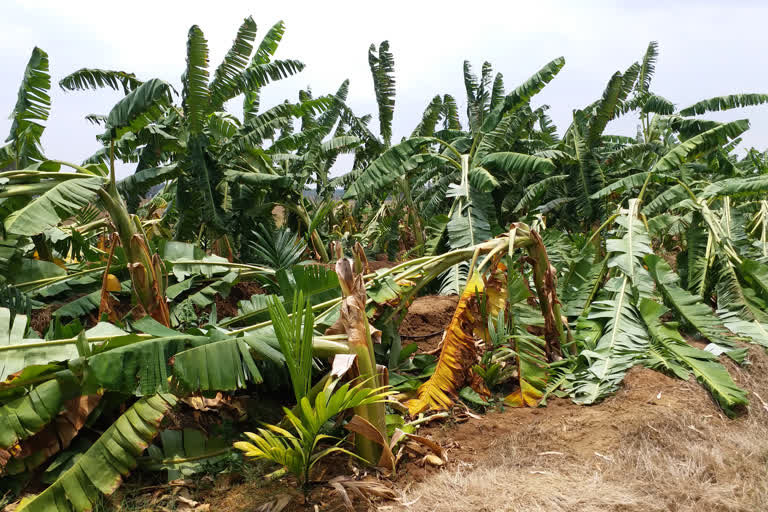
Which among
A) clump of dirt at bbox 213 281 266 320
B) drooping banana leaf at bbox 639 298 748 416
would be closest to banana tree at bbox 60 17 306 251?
clump of dirt at bbox 213 281 266 320

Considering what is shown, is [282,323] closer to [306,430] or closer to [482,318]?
[306,430]

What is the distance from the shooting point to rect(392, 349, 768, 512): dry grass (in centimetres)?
274

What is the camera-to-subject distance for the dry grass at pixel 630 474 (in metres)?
2.74

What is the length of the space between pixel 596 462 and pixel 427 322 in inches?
117

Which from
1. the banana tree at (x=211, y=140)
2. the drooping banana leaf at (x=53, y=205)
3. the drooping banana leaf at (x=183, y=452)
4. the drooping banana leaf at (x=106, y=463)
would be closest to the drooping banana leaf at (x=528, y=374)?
the drooping banana leaf at (x=183, y=452)

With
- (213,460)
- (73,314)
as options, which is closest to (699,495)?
(213,460)

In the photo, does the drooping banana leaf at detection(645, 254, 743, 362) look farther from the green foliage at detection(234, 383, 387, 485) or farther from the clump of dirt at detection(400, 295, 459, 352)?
the green foliage at detection(234, 383, 387, 485)

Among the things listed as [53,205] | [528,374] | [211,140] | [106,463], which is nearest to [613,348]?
[528,374]

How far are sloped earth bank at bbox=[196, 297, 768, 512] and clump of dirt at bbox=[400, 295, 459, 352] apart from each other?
1.60 metres

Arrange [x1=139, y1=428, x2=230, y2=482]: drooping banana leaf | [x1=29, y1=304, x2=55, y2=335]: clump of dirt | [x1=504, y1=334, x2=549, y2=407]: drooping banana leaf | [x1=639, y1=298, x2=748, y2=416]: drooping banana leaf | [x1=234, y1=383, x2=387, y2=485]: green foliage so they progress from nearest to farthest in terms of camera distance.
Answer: [x1=234, y1=383, x2=387, y2=485]: green foliage < [x1=139, y1=428, x2=230, y2=482]: drooping banana leaf < [x1=639, y1=298, x2=748, y2=416]: drooping banana leaf < [x1=504, y1=334, x2=549, y2=407]: drooping banana leaf < [x1=29, y1=304, x2=55, y2=335]: clump of dirt

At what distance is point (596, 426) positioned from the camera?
362cm

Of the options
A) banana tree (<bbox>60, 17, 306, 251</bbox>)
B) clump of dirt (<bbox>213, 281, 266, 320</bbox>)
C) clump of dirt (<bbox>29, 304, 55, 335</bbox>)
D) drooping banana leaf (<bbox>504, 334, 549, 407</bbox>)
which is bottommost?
drooping banana leaf (<bbox>504, 334, 549, 407</bbox>)

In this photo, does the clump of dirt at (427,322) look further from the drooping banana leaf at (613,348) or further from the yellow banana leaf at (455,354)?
the drooping banana leaf at (613,348)

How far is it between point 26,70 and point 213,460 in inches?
169
